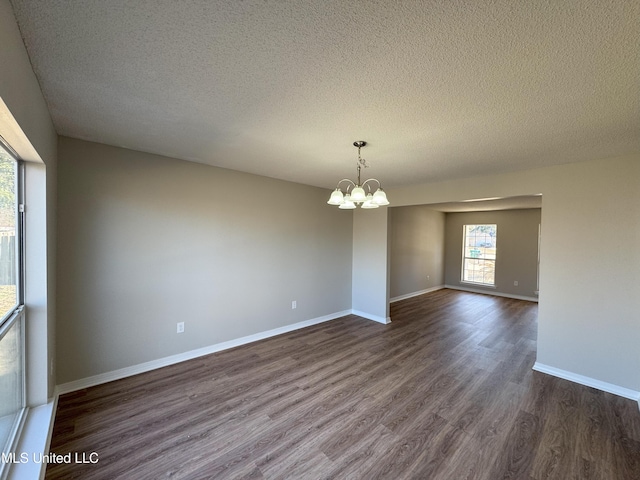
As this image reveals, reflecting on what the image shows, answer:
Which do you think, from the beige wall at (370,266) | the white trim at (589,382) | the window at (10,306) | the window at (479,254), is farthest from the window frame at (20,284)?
the window at (479,254)

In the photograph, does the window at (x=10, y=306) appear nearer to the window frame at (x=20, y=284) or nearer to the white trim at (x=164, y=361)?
the window frame at (x=20, y=284)

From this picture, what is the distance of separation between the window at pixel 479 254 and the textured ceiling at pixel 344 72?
539 cm

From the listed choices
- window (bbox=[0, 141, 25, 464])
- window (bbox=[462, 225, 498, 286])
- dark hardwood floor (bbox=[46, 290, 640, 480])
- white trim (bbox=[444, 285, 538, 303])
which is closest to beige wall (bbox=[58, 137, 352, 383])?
dark hardwood floor (bbox=[46, 290, 640, 480])

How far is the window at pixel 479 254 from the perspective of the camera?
24.6ft

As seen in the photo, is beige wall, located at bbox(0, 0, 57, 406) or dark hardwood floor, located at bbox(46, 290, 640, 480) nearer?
beige wall, located at bbox(0, 0, 57, 406)

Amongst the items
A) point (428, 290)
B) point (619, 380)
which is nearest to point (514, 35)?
point (619, 380)

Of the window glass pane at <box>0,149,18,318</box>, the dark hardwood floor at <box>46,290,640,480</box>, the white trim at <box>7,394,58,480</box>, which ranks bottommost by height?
the dark hardwood floor at <box>46,290,640,480</box>

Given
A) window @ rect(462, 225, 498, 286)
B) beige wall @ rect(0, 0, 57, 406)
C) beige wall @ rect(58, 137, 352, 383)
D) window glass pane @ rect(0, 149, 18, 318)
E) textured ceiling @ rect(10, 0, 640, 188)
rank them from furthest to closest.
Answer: window @ rect(462, 225, 498, 286), beige wall @ rect(58, 137, 352, 383), window glass pane @ rect(0, 149, 18, 318), beige wall @ rect(0, 0, 57, 406), textured ceiling @ rect(10, 0, 640, 188)

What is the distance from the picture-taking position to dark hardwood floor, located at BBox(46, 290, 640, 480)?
1.82 metres

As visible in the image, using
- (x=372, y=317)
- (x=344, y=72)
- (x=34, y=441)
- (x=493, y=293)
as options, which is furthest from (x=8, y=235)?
(x=493, y=293)

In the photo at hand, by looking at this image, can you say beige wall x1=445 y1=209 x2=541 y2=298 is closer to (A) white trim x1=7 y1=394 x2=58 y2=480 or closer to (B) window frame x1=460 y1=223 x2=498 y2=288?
(B) window frame x1=460 y1=223 x2=498 y2=288

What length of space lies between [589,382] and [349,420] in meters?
2.78

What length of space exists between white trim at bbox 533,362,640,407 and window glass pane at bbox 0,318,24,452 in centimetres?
483

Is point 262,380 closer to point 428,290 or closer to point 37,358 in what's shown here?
point 37,358
